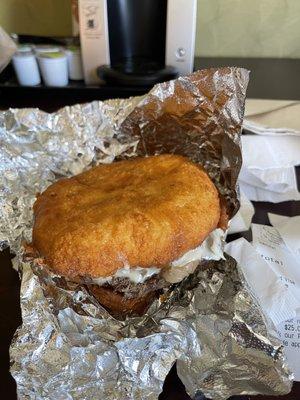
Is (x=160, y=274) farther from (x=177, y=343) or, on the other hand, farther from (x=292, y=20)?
(x=292, y=20)

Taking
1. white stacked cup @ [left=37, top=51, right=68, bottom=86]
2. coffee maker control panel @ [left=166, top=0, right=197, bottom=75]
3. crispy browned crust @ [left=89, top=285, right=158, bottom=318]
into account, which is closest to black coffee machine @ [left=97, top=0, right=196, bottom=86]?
coffee maker control panel @ [left=166, top=0, right=197, bottom=75]

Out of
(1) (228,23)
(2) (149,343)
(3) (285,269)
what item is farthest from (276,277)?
(1) (228,23)

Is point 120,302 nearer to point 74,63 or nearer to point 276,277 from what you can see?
point 276,277

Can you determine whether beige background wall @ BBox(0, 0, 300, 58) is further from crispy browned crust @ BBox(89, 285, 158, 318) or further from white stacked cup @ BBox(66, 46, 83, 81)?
crispy browned crust @ BBox(89, 285, 158, 318)

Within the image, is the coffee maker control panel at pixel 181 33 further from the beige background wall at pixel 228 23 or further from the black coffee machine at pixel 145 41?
the beige background wall at pixel 228 23

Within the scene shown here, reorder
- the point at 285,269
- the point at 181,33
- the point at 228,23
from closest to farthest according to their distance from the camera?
1. the point at 285,269
2. the point at 181,33
3. the point at 228,23

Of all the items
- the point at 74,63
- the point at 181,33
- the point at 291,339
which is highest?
the point at 181,33

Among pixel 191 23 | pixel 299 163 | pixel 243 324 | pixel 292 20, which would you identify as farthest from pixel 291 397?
pixel 292 20
